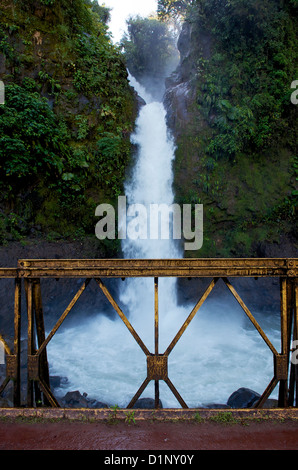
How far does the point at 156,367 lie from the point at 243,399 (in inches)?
150

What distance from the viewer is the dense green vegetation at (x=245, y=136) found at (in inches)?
511

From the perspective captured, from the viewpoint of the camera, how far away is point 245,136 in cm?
1316

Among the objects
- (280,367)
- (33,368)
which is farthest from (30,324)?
(280,367)

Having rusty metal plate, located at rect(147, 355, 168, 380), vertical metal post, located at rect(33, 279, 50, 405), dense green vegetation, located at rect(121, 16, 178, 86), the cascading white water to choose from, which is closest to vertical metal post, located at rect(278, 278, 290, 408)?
rusty metal plate, located at rect(147, 355, 168, 380)

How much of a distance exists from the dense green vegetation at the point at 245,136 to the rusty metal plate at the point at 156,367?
954cm

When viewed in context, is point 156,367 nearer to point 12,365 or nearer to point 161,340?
point 12,365

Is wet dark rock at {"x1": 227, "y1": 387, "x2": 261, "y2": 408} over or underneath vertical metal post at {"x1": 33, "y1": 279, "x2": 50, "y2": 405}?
underneath

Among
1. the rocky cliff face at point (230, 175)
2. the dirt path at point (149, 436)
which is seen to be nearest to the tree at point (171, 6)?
the rocky cliff face at point (230, 175)

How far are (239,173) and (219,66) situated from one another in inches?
238

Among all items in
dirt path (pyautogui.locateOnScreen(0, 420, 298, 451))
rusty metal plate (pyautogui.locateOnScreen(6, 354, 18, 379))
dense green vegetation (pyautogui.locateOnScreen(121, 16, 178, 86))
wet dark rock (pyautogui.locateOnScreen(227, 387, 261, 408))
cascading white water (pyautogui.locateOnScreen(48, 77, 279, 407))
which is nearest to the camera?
Result: dirt path (pyautogui.locateOnScreen(0, 420, 298, 451))

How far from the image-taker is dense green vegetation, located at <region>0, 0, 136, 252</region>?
1004cm

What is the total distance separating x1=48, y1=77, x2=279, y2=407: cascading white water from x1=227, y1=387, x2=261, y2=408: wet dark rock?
616mm

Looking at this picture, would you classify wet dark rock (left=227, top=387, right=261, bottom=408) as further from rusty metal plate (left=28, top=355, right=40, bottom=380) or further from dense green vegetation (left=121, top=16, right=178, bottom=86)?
dense green vegetation (left=121, top=16, right=178, bottom=86)

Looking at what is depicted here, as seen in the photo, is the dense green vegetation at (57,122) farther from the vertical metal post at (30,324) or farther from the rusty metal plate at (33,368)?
the rusty metal plate at (33,368)
